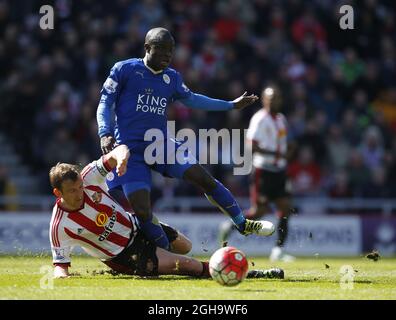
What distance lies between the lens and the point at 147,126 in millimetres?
10070

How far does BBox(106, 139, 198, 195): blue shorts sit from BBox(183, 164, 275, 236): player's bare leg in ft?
0.35

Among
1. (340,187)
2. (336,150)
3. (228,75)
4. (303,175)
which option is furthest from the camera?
(336,150)

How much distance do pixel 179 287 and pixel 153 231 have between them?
124cm

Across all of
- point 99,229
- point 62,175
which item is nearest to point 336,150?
point 99,229

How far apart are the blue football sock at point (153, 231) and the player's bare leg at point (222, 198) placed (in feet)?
1.94

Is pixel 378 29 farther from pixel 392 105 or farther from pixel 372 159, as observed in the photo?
pixel 372 159

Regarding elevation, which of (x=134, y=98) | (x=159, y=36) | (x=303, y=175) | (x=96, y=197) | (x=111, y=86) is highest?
(x=159, y=36)

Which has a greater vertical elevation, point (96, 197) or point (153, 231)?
point (96, 197)

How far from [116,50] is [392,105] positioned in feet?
22.2

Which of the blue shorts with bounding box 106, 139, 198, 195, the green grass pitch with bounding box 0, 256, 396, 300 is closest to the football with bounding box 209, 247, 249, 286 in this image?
the green grass pitch with bounding box 0, 256, 396, 300

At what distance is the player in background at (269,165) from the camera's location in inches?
585

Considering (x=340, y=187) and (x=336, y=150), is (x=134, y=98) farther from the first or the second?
(x=336, y=150)

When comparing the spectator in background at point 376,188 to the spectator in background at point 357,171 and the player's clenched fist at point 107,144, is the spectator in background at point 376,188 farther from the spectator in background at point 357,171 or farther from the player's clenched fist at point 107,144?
the player's clenched fist at point 107,144

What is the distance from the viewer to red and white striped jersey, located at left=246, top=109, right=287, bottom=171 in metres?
14.9
